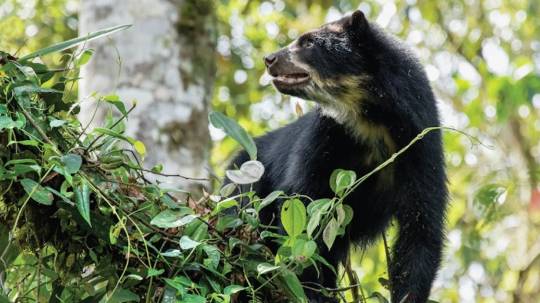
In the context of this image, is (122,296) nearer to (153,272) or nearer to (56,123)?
(153,272)

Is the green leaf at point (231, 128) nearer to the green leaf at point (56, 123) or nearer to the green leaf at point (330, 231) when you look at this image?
the green leaf at point (330, 231)

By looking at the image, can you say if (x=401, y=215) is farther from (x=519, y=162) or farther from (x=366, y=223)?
(x=519, y=162)

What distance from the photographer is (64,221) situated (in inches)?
99.7

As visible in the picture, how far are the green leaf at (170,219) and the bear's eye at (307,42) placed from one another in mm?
1757

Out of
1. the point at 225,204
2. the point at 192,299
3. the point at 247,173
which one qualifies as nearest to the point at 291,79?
the point at 247,173

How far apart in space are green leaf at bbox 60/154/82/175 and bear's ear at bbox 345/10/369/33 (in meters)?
1.96

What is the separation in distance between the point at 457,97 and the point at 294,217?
621 centimetres

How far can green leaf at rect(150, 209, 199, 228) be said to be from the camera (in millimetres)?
2492

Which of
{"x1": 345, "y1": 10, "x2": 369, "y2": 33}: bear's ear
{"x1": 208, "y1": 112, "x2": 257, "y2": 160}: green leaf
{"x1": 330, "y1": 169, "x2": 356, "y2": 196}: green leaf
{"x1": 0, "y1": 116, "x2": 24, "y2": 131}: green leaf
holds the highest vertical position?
{"x1": 0, "y1": 116, "x2": 24, "y2": 131}: green leaf

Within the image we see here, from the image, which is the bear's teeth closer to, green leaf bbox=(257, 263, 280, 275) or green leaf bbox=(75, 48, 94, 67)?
green leaf bbox=(75, 48, 94, 67)

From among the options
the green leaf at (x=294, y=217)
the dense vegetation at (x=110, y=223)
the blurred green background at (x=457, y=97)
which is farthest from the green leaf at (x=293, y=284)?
the blurred green background at (x=457, y=97)

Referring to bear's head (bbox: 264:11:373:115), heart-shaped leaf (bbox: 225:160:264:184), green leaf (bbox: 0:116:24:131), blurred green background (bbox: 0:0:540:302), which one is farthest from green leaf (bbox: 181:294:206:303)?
blurred green background (bbox: 0:0:540:302)

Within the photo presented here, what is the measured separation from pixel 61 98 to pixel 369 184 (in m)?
1.81

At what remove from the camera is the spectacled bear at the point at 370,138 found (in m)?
3.81
